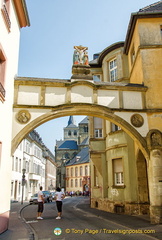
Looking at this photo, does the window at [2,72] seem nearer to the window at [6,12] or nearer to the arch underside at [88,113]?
the window at [6,12]

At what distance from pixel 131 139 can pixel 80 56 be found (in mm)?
6579

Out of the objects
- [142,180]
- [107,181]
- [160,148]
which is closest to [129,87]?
[160,148]

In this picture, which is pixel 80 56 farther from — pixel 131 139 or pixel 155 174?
pixel 155 174

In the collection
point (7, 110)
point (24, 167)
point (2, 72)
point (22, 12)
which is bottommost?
point (24, 167)

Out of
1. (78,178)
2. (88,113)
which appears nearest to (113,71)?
(88,113)

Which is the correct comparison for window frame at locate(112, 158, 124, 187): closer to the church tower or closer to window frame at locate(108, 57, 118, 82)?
window frame at locate(108, 57, 118, 82)

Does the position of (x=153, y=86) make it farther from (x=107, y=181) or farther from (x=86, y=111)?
(x=107, y=181)

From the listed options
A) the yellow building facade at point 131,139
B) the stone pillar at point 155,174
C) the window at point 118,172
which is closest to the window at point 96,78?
the yellow building facade at point 131,139

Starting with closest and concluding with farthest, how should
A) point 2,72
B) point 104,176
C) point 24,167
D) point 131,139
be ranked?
point 2,72
point 131,139
point 104,176
point 24,167

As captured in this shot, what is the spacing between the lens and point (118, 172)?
1691 centimetres

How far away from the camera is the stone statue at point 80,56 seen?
1293 cm

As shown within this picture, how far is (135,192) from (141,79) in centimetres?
688

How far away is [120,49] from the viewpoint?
19.0 meters

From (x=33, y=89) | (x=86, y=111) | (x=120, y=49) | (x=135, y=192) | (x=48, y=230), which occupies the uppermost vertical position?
(x=120, y=49)
